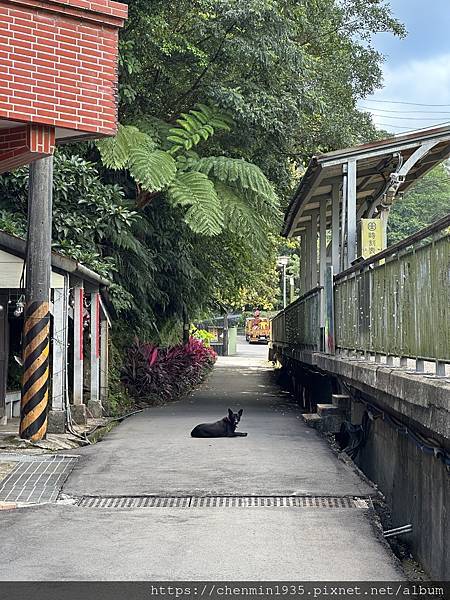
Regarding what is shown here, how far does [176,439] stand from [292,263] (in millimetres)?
41280

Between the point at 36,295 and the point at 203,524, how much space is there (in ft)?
16.9

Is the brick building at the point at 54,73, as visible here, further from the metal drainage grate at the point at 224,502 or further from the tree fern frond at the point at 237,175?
the tree fern frond at the point at 237,175

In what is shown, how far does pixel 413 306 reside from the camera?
6930 mm

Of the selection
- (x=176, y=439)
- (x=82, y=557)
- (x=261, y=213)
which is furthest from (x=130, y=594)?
(x=261, y=213)

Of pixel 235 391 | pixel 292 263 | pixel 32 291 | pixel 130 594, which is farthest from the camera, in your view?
pixel 292 263

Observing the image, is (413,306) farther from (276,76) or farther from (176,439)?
(276,76)

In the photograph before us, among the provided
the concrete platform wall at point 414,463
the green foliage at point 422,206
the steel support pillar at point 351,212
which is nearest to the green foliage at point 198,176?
the steel support pillar at point 351,212

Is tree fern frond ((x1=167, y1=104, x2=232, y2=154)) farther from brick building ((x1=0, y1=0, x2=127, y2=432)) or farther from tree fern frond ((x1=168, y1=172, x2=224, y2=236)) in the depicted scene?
brick building ((x1=0, y1=0, x2=127, y2=432))

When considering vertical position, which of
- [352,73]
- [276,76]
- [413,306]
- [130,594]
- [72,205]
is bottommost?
[130,594]

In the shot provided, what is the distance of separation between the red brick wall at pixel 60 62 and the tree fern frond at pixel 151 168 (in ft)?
16.3

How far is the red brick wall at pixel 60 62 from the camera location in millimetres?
8047

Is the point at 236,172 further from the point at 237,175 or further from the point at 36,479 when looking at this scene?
the point at 36,479

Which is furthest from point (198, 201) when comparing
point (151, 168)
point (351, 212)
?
point (351, 212)

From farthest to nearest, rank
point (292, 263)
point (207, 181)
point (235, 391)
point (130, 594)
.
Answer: point (292, 263)
point (235, 391)
point (207, 181)
point (130, 594)
